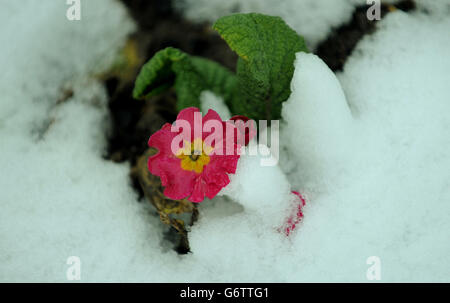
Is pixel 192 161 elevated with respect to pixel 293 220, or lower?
elevated

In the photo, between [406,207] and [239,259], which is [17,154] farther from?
[406,207]

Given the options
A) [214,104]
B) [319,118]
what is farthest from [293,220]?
[214,104]

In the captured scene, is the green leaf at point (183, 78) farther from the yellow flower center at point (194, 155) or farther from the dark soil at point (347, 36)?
the dark soil at point (347, 36)

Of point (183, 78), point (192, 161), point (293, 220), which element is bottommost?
point (293, 220)

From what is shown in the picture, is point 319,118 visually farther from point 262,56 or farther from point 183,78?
point 183,78

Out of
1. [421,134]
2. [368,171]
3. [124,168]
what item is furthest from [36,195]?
[421,134]

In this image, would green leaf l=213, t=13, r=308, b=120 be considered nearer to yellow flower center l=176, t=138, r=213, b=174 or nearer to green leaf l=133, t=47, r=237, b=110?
green leaf l=133, t=47, r=237, b=110
